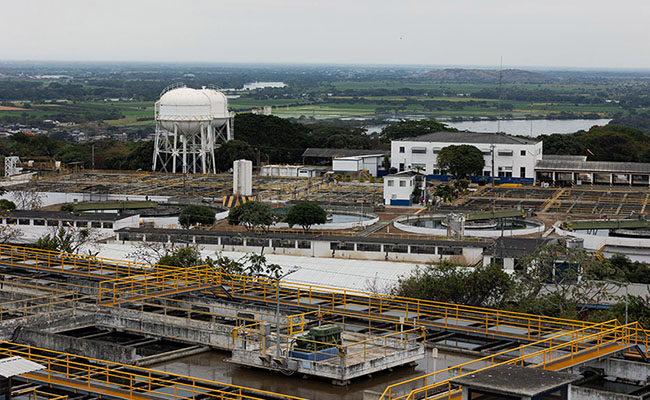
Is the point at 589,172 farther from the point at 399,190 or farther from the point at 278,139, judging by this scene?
the point at 278,139

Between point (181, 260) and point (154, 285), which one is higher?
point (154, 285)

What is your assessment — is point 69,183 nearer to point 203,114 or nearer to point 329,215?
point 203,114

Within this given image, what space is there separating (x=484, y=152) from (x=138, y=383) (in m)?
69.3

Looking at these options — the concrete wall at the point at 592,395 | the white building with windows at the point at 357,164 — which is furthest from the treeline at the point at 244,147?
the concrete wall at the point at 592,395

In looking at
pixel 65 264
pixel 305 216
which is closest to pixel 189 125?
pixel 305 216

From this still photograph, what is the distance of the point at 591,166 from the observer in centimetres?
8544

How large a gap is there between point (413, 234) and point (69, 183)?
110 ft

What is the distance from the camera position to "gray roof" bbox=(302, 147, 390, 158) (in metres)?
95.2

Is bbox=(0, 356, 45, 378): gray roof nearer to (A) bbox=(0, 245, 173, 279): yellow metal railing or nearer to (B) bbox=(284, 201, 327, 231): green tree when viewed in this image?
(A) bbox=(0, 245, 173, 279): yellow metal railing

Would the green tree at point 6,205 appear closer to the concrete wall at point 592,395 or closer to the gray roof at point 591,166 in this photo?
the gray roof at point 591,166

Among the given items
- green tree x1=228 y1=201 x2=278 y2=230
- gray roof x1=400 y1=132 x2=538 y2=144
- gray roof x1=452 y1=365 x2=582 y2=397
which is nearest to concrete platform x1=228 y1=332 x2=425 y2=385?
gray roof x1=452 y1=365 x2=582 y2=397

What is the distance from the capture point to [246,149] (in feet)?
304

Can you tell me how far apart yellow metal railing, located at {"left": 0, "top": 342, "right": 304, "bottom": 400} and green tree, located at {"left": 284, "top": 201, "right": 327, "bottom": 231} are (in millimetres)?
36521

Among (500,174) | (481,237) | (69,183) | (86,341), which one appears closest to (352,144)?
(500,174)
